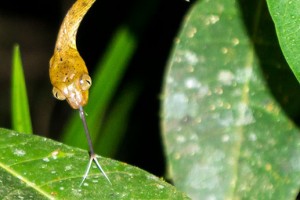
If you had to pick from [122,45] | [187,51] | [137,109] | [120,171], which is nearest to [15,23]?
[137,109]

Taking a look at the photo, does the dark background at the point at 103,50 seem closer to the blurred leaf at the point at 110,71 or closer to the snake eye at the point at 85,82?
the blurred leaf at the point at 110,71

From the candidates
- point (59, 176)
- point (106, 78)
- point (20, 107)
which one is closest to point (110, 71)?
point (106, 78)

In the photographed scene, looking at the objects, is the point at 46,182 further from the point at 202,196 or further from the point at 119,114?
the point at 119,114

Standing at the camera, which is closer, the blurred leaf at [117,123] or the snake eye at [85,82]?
the snake eye at [85,82]

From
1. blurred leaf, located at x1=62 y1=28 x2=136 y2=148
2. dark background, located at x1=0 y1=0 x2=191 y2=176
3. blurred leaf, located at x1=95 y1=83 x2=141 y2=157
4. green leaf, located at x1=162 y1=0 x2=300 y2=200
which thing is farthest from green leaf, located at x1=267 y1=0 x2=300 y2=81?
blurred leaf, located at x1=95 y1=83 x2=141 y2=157

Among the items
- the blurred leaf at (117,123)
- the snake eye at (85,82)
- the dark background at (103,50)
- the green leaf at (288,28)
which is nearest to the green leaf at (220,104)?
the snake eye at (85,82)

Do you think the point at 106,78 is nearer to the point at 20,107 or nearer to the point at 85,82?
the point at 20,107
